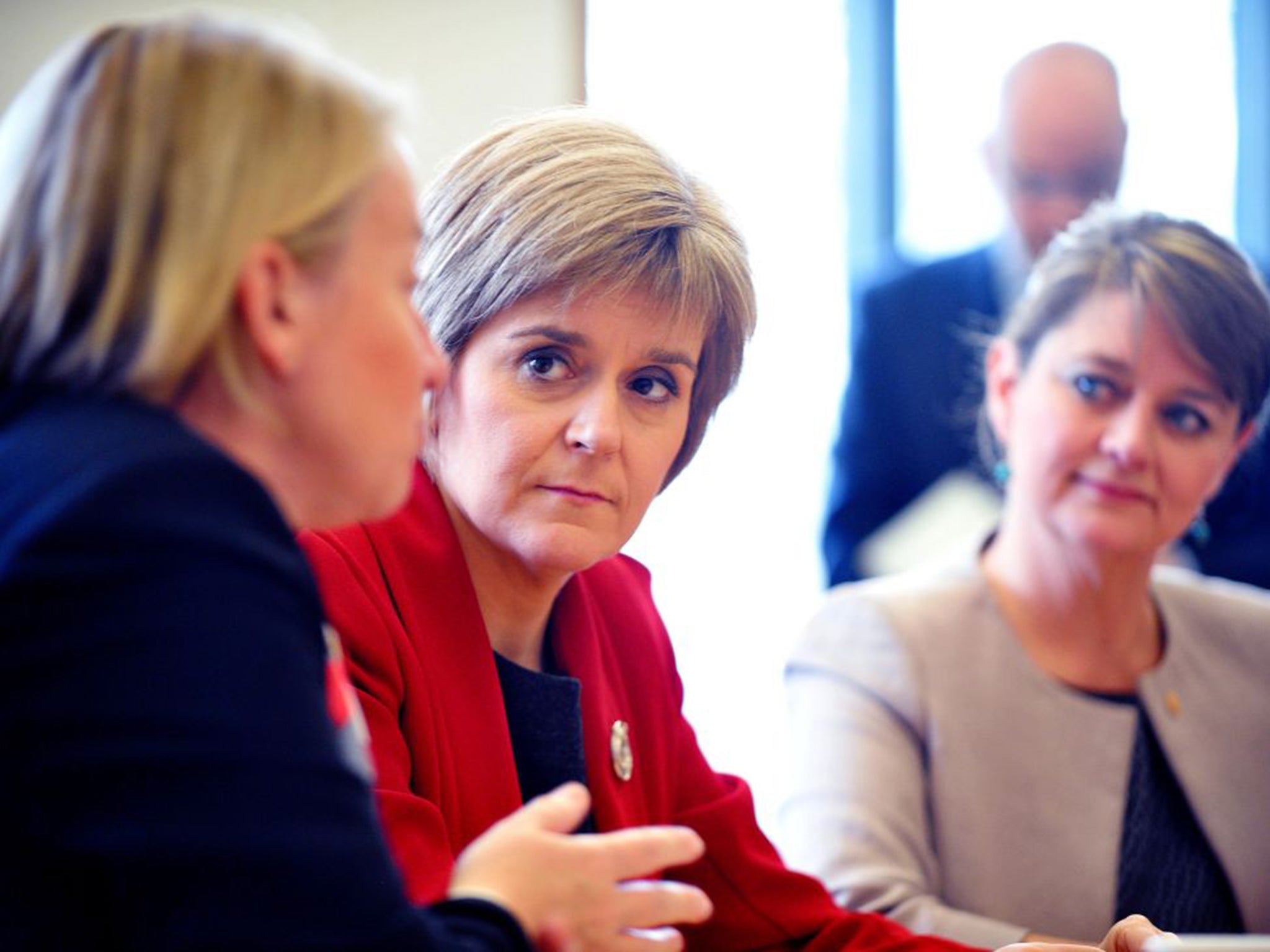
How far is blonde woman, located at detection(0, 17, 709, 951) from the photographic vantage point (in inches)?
26.0

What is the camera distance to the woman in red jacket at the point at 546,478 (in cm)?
120

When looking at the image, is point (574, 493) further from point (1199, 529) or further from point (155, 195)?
point (1199, 529)

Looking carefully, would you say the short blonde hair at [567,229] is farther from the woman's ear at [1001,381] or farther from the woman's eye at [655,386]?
the woman's ear at [1001,381]

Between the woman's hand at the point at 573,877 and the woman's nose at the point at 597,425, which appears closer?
the woman's hand at the point at 573,877

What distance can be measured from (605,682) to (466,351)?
31 cm

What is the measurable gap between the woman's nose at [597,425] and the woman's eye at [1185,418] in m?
0.84

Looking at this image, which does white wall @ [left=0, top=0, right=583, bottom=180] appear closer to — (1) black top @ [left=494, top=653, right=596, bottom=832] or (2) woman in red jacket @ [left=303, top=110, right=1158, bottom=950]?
(2) woman in red jacket @ [left=303, top=110, right=1158, bottom=950]

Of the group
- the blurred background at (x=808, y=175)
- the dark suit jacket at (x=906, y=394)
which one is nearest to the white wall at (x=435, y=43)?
the dark suit jacket at (x=906, y=394)

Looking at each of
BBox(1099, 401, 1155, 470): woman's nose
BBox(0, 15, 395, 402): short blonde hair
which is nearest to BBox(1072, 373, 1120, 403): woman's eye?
BBox(1099, 401, 1155, 470): woman's nose

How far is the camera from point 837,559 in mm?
2527

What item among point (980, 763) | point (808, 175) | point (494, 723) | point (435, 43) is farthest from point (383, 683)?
point (808, 175)

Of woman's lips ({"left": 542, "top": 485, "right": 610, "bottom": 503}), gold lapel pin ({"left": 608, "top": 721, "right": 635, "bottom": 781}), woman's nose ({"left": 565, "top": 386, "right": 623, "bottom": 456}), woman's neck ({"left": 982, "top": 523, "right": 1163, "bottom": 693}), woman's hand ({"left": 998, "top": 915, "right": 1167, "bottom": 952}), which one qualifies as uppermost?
woman's nose ({"left": 565, "top": 386, "right": 623, "bottom": 456})

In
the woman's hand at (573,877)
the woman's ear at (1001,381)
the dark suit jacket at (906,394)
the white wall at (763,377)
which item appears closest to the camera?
the woman's hand at (573,877)

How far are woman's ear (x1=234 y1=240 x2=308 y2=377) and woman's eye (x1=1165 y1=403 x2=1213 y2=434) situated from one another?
4.26ft
